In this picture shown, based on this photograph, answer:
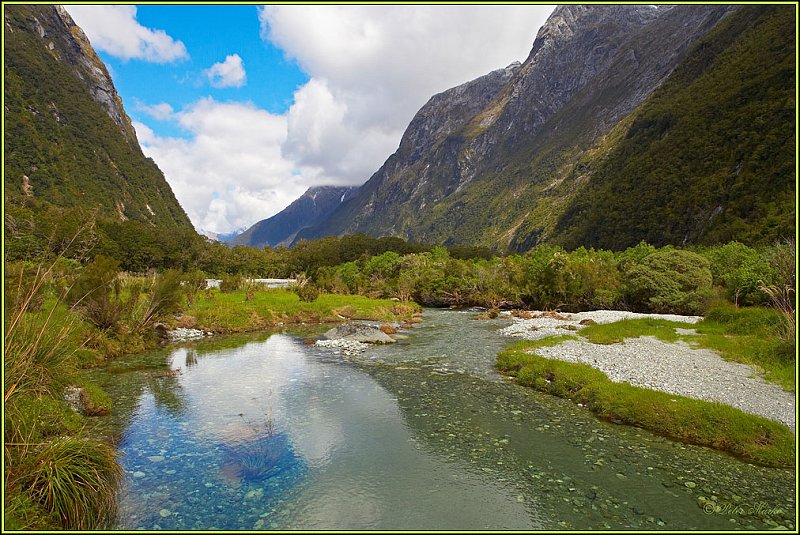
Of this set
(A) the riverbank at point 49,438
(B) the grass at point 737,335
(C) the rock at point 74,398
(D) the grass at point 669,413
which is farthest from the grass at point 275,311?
(D) the grass at point 669,413

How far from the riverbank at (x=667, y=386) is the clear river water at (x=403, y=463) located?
770 millimetres

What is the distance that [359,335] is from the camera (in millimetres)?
33031

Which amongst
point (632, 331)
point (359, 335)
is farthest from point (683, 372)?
point (359, 335)

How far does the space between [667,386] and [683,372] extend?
2.28 m

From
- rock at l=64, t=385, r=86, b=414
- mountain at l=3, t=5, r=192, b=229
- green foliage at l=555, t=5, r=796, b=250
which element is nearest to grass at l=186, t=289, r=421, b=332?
rock at l=64, t=385, r=86, b=414

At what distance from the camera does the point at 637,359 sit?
836 inches

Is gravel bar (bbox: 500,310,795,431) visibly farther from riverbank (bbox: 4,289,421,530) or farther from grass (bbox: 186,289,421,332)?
grass (bbox: 186,289,421,332)

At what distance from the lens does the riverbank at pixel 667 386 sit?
1316 cm

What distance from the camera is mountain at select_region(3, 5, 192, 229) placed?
132m

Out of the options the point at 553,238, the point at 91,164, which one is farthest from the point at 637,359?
the point at 91,164

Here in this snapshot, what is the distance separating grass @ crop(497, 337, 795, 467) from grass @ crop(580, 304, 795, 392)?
13.2 ft

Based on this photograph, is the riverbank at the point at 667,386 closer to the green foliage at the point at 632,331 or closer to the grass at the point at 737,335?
the green foliage at the point at 632,331

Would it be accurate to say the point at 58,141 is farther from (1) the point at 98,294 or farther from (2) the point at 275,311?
(1) the point at 98,294

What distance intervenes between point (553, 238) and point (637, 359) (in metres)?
148
